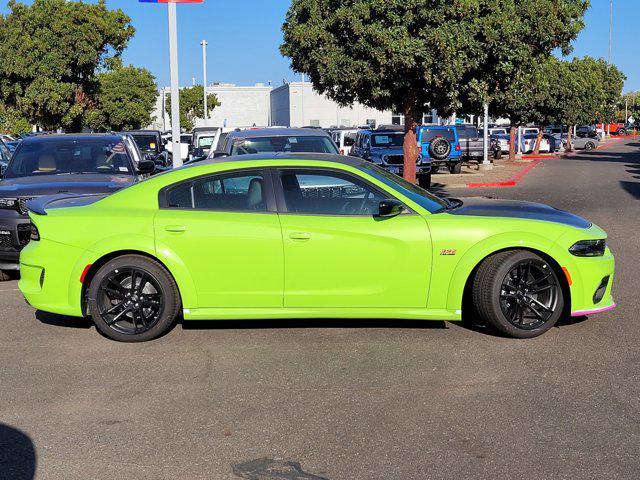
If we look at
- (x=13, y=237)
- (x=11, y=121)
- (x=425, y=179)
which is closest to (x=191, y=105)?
(x=11, y=121)

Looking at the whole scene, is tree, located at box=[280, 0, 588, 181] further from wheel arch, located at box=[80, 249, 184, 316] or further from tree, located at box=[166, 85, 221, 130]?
tree, located at box=[166, 85, 221, 130]

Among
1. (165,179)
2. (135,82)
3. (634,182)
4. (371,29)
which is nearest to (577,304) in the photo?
(165,179)

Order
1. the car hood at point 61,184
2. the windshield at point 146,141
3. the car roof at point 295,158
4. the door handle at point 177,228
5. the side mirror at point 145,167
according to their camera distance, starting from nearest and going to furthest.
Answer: the door handle at point 177,228, the car roof at point 295,158, the car hood at point 61,184, the side mirror at point 145,167, the windshield at point 146,141

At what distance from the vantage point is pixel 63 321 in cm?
791

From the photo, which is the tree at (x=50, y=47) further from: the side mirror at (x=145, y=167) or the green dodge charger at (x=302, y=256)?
the green dodge charger at (x=302, y=256)

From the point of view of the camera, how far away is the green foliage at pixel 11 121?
136 ft

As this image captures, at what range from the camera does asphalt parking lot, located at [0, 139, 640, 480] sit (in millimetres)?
4477

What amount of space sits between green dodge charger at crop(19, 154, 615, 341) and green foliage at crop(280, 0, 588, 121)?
11576 mm

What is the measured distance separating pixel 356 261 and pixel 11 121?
39.9m

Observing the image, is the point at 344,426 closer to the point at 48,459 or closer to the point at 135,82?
the point at 48,459

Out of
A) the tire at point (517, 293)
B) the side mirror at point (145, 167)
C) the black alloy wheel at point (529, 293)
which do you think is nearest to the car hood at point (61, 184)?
the side mirror at point (145, 167)

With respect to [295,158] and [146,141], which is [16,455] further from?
[146,141]

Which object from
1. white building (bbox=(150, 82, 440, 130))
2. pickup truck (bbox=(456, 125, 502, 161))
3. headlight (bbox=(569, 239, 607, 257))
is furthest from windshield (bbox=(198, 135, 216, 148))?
white building (bbox=(150, 82, 440, 130))

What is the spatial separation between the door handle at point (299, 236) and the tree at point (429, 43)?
11896 mm
